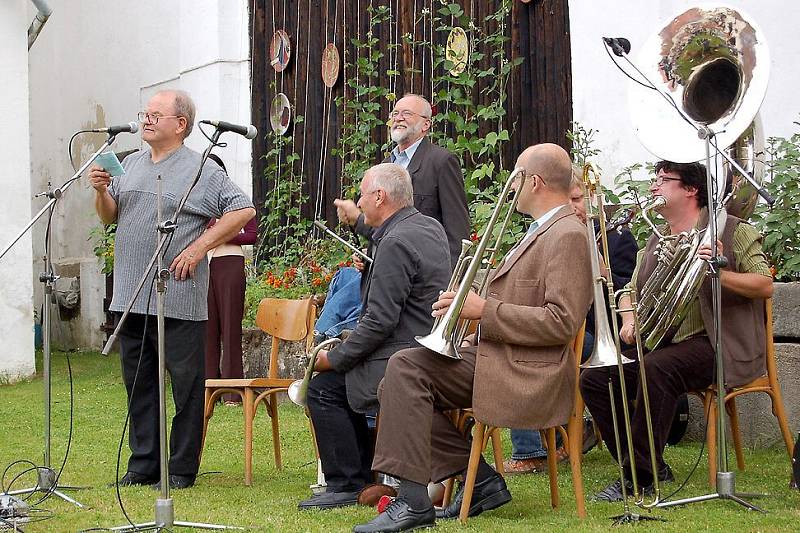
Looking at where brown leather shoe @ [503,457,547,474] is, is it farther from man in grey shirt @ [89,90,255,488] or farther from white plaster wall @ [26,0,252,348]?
white plaster wall @ [26,0,252,348]

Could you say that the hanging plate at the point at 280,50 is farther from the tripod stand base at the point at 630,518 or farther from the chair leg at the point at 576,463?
the tripod stand base at the point at 630,518

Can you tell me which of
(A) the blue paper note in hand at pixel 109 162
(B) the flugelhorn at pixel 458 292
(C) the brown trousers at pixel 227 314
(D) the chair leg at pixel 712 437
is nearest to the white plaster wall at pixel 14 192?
(C) the brown trousers at pixel 227 314

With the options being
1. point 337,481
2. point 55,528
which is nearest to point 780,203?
point 337,481

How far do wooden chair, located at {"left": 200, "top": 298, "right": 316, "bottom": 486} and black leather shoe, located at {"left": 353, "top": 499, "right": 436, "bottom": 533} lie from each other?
1463 mm

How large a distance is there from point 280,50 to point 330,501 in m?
6.81

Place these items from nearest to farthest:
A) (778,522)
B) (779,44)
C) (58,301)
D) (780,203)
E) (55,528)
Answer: (778,522)
(55,528)
(780,203)
(779,44)
(58,301)

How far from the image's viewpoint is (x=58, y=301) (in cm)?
1327

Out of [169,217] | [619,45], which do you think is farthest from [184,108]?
[619,45]

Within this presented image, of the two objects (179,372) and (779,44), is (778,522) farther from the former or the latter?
(779,44)

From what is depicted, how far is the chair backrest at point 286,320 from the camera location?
6.30 meters

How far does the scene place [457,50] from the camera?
9.29 m

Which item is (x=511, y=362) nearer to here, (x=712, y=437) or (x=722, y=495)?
(x=722, y=495)

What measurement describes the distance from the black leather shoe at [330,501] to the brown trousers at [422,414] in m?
0.57

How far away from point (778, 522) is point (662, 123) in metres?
1.73
